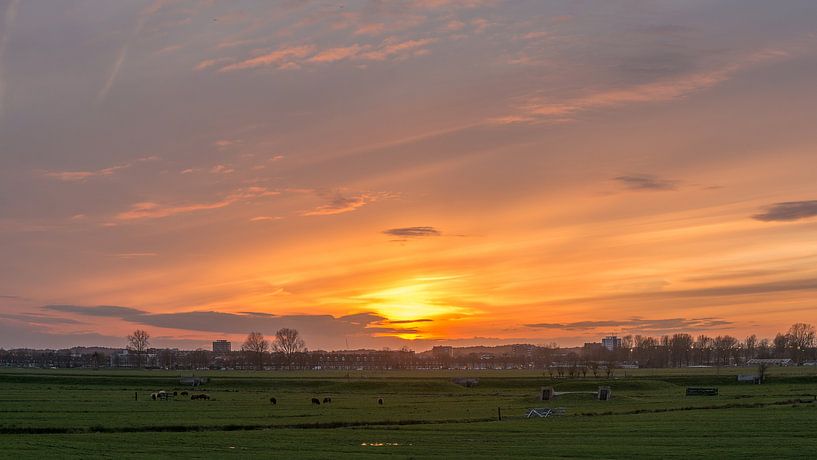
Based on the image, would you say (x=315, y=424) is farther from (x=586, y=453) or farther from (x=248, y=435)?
(x=586, y=453)

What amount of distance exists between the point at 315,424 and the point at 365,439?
15.9 meters

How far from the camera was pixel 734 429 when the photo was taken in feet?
184

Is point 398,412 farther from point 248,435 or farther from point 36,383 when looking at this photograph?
point 36,383

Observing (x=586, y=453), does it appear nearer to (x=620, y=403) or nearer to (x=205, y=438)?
(x=205, y=438)

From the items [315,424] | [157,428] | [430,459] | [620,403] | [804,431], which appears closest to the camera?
[430,459]

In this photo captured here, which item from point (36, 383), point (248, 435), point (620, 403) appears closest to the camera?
point (248, 435)

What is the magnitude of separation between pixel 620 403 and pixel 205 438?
5443cm

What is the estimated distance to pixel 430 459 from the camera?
136 feet

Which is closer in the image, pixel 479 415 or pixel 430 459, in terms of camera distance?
pixel 430 459

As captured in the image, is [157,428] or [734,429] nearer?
[734,429]

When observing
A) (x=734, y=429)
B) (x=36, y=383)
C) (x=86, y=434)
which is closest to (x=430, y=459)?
(x=734, y=429)

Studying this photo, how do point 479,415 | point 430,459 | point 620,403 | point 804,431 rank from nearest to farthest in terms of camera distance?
point 430,459, point 804,431, point 479,415, point 620,403

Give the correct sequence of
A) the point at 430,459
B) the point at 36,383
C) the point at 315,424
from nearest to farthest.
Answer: the point at 430,459
the point at 315,424
the point at 36,383

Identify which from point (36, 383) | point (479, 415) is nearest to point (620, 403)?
point (479, 415)
